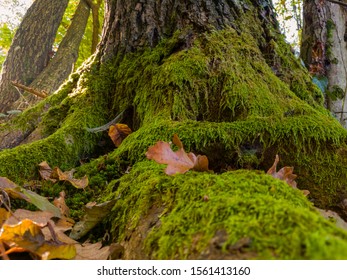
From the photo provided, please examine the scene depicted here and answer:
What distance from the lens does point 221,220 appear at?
795 mm

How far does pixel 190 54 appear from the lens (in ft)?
7.16

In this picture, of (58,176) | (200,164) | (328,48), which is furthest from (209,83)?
(328,48)

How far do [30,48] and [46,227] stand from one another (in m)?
6.26

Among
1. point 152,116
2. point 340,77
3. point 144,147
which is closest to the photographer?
point 144,147

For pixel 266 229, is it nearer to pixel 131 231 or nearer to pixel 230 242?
pixel 230 242

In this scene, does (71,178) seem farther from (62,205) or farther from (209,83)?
(209,83)

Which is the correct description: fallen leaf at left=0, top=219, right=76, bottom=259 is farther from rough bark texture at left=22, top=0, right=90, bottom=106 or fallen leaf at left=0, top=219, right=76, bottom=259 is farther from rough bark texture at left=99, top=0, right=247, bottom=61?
rough bark texture at left=22, top=0, right=90, bottom=106


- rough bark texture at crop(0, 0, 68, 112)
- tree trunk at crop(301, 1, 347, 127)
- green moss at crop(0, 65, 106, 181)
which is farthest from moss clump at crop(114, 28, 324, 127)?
rough bark texture at crop(0, 0, 68, 112)

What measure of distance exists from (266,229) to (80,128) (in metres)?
1.73

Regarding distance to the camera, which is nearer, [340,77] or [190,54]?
[190,54]

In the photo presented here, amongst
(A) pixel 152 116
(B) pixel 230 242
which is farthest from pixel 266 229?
(A) pixel 152 116

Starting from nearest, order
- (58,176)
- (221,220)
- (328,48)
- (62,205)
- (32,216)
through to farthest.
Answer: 1. (221,220)
2. (32,216)
3. (62,205)
4. (58,176)
5. (328,48)

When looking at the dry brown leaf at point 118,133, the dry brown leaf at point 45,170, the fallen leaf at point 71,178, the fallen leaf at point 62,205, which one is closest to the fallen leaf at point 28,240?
the fallen leaf at point 62,205

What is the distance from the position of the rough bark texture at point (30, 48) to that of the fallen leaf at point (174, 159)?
5.82 m
